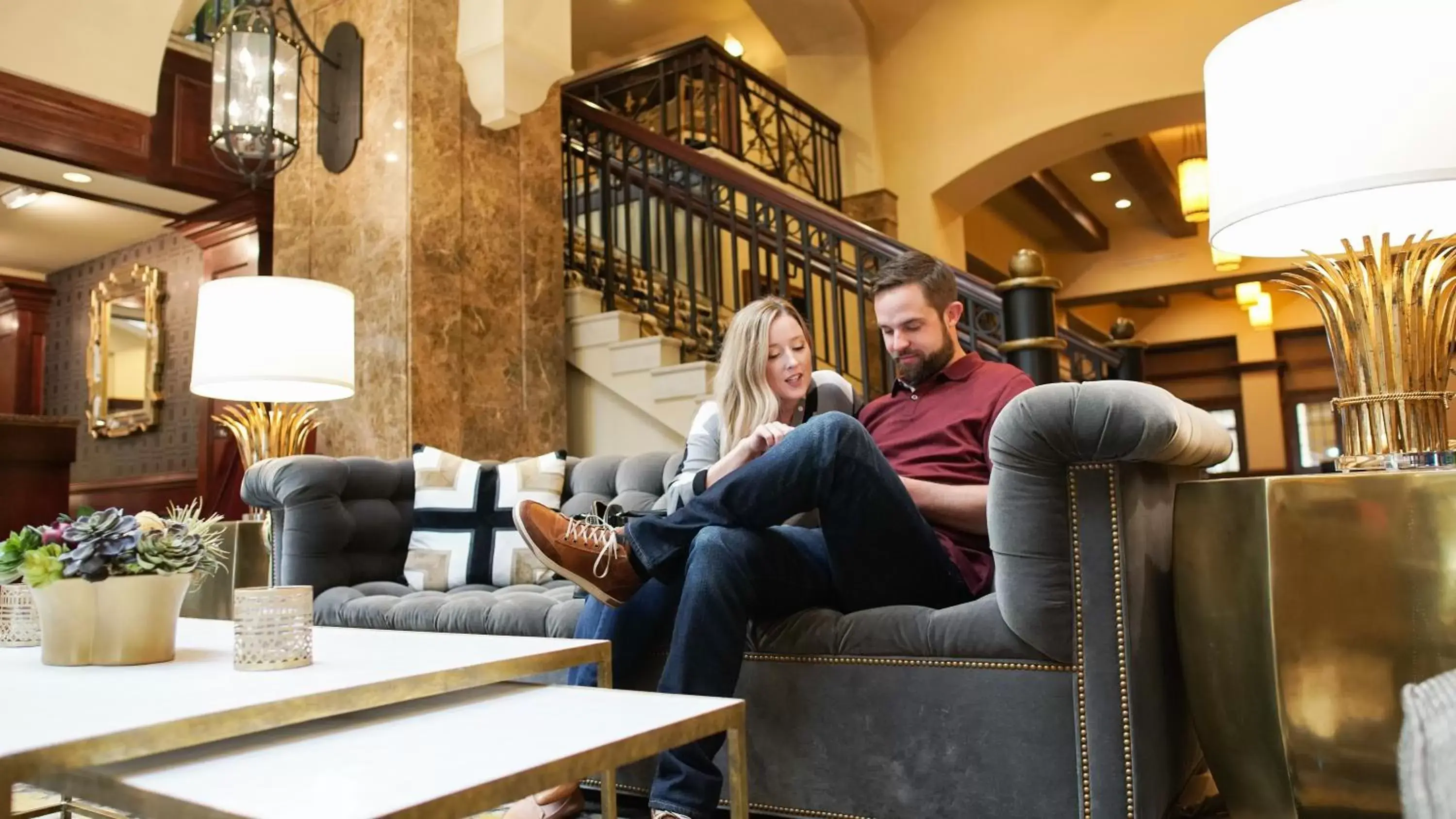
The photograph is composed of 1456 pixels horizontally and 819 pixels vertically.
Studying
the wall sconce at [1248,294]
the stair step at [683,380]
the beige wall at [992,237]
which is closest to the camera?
the stair step at [683,380]

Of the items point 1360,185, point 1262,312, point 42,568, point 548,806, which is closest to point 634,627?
point 548,806

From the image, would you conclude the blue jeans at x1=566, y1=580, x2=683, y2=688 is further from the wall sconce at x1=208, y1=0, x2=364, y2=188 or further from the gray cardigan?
the wall sconce at x1=208, y1=0, x2=364, y2=188

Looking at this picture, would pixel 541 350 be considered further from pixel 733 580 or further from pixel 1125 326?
pixel 733 580

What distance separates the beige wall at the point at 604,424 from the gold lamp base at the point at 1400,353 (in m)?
3.11

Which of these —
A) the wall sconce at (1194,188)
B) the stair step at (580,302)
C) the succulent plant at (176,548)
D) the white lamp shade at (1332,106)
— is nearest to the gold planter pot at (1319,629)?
the white lamp shade at (1332,106)

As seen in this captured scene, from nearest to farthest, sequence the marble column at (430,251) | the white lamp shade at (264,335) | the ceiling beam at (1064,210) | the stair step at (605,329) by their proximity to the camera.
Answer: the white lamp shade at (264,335)
the marble column at (430,251)
the stair step at (605,329)
the ceiling beam at (1064,210)

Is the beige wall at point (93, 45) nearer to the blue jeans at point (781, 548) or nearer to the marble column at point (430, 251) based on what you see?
the marble column at point (430, 251)

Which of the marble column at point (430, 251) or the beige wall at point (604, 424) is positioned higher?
the marble column at point (430, 251)

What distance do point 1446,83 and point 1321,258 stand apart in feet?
1.11

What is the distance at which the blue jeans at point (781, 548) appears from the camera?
Answer: 1.78 metres

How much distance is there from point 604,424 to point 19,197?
433cm

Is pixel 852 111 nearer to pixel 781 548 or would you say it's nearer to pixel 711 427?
pixel 711 427

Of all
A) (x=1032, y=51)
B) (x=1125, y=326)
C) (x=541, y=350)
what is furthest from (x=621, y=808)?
(x=1032, y=51)

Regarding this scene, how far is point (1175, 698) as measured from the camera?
1752mm
